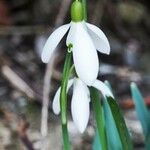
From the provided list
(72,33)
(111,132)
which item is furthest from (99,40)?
(111,132)

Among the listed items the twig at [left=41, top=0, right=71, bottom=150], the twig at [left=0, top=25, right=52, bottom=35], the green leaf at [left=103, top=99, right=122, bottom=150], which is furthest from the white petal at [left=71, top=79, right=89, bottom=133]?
the twig at [left=0, top=25, right=52, bottom=35]

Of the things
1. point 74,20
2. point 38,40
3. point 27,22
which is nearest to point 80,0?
point 74,20

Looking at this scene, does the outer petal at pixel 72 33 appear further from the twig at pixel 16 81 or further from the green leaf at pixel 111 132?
the twig at pixel 16 81

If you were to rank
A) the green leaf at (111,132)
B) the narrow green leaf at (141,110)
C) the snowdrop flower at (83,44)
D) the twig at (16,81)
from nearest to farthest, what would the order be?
the snowdrop flower at (83,44), the green leaf at (111,132), the narrow green leaf at (141,110), the twig at (16,81)

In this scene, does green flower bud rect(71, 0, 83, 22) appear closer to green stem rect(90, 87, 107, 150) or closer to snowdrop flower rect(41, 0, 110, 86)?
snowdrop flower rect(41, 0, 110, 86)

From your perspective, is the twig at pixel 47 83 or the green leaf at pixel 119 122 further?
the twig at pixel 47 83

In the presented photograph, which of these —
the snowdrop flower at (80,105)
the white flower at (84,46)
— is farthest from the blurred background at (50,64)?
the white flower at (84,46)
